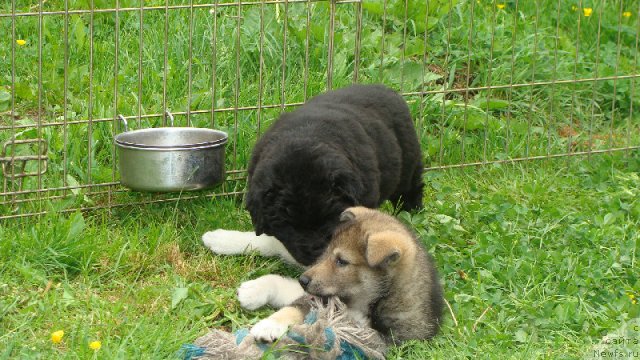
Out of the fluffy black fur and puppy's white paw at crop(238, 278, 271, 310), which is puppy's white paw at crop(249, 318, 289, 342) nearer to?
puppy's white paw at crop(238, 278, 271, 310)

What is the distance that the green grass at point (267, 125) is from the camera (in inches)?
189

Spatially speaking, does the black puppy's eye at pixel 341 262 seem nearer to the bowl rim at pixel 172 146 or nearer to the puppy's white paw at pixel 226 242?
the puppy's white paw at pixel 226 242

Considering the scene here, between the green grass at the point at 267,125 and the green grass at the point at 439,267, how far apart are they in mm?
12

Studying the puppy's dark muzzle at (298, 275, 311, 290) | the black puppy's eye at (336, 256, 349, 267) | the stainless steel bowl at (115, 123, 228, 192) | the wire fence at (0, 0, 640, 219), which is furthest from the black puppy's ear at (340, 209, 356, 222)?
the wire fence at (0, 0, 640, 219)

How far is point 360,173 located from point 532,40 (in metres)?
3.49

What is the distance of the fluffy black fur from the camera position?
194 inches

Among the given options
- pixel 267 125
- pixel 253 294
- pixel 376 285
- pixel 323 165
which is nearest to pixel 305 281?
pixel 376 285

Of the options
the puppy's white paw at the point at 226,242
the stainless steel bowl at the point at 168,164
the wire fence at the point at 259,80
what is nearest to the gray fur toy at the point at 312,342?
the puppy's white paw at the point at 226,242

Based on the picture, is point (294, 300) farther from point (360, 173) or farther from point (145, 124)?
point (145, 124)

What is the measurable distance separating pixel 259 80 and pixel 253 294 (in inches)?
76.0

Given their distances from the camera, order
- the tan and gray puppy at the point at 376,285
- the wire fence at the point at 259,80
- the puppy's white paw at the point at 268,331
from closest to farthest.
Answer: the puppy's white paw at the point at 268,331 → the tan and gray puppy at the point at 376,285 → the wire fence at the point at 259,80

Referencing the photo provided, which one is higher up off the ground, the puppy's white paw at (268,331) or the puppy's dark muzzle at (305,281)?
the puppy's dark muzzle at (305,281)

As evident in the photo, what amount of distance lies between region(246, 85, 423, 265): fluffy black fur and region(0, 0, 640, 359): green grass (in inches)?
16.9

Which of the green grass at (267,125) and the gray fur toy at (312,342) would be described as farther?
the green grass at (267,125)
